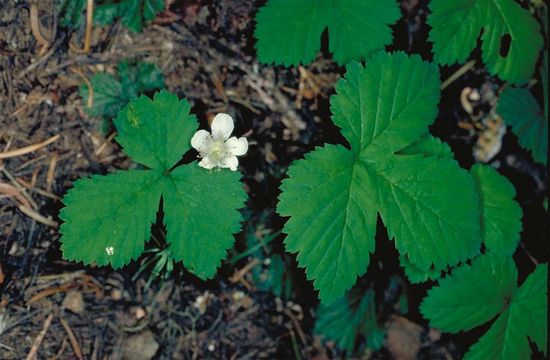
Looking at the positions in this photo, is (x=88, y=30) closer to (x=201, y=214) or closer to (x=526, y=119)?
(x=201, y=214)

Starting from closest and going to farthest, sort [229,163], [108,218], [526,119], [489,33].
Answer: [108,218]
[229,163]
[489,33]
[526,119]

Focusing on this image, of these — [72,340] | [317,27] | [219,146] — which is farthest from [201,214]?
[317,27]

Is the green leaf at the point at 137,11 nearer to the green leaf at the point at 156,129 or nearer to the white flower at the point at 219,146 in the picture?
the green leaf at the point at 156,129

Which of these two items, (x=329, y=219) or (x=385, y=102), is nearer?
(x=329, y=219)

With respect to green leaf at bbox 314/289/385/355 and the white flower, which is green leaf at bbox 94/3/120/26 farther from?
green leaf at bbox 314/289/385/355

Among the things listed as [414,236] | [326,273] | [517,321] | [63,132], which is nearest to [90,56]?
[63,132]

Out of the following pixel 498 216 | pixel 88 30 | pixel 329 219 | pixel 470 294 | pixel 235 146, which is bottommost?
pixel 470 294

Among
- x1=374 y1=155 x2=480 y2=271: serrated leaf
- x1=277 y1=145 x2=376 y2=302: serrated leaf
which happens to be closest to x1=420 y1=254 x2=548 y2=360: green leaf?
x1=374 y1=155 x2=480 y2=271: serrated leaf
